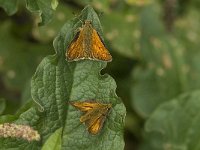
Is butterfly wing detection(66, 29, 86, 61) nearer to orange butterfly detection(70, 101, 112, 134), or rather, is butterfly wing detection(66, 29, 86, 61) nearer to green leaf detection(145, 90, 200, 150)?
orange butterfly detection(70, 101, 112, 134)

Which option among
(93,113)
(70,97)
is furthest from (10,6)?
(93,113)

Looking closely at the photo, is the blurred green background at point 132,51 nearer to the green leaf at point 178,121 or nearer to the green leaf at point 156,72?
the green leaf at point 156,72

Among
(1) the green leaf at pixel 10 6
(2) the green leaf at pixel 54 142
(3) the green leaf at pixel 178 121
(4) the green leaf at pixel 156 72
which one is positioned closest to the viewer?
Answer: (2) the green leaf at pixel 54 142

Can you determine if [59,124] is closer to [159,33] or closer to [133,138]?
[133,138]

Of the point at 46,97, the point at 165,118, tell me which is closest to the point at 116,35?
the point at 165,118

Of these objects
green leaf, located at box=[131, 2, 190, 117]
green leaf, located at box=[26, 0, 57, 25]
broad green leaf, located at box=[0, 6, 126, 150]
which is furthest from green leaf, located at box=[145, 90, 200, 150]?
green leaf, located at box=[26, 0, 57, 25]

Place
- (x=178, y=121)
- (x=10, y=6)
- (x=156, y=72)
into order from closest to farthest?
(x=10, y=6), (x=178, y=121), (x=156, y=72)

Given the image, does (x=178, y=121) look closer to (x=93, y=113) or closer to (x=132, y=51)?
(x=132, y=51)

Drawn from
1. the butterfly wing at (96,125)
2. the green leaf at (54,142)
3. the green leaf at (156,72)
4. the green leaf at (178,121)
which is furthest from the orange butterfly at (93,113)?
the green leaf at (156,72)
